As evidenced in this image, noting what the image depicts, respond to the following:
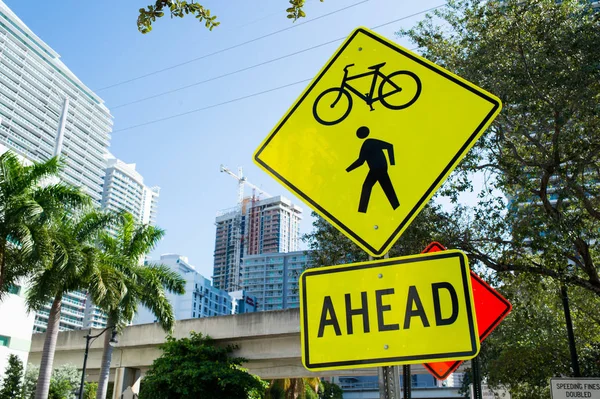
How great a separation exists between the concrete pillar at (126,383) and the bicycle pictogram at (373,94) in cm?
2640

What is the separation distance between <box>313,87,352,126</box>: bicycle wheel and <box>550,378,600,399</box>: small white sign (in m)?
7.51

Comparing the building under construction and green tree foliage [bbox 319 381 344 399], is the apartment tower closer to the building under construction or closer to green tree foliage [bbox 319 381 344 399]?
the building under construction

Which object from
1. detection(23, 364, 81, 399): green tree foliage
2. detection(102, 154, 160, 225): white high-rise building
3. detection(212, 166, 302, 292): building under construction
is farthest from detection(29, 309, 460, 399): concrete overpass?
detection(102, 154, 160, 225): white high-rise building

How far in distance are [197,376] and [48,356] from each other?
17.1 ft

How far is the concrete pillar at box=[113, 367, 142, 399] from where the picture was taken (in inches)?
1021

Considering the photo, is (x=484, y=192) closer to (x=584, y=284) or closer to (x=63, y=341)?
(x=584, y=284)

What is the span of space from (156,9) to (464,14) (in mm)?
10909

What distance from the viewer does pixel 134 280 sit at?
2203cm

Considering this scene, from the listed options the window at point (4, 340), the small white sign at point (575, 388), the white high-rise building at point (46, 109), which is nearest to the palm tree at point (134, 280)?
the window at point (4, 340)

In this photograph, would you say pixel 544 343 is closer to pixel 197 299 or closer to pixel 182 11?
pixel 182 11

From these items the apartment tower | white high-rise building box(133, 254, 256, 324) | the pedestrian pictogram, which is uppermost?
the apartment tower

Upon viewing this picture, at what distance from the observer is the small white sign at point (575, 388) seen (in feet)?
26.9

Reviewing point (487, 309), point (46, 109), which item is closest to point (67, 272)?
point (487, 309)

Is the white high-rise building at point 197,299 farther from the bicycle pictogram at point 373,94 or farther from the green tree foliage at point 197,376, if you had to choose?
the bicycle pictogram at point 373,94
